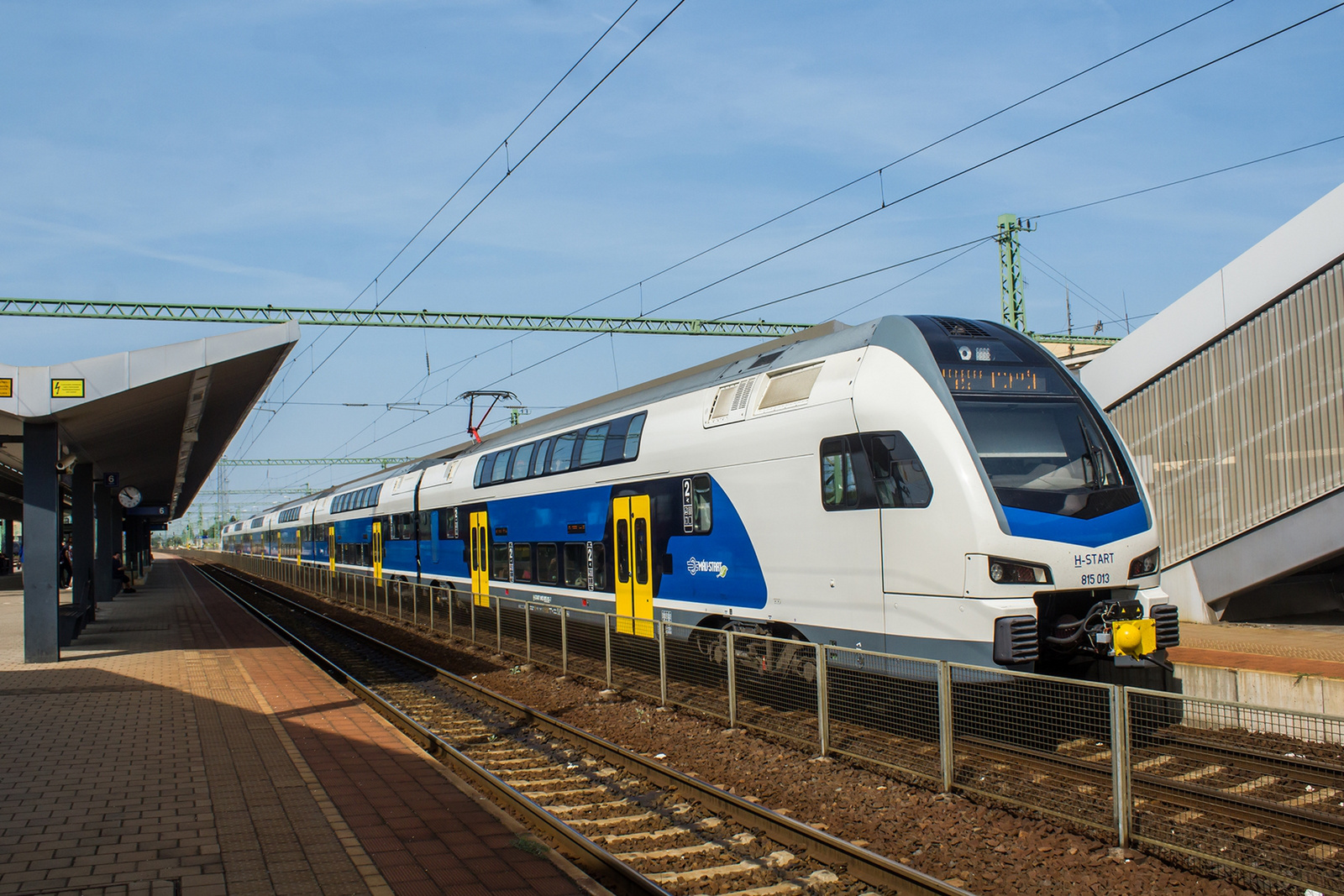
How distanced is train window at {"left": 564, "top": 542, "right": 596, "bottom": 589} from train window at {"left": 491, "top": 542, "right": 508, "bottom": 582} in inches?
122

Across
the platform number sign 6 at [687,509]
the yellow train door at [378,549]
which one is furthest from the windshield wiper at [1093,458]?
the yellow train door at [378,549]

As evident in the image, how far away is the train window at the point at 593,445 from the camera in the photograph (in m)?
14.4

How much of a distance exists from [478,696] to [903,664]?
6546mm

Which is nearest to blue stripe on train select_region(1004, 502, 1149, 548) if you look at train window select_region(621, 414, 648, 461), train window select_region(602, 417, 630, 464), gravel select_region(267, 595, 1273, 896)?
gravel select_region(267, 595, 1273, 896)

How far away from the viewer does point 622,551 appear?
13516 mm

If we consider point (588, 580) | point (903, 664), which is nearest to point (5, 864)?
point (903, 664)

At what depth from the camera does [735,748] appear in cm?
923

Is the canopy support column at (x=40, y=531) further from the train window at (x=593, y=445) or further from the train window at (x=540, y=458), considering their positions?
the train window at (x=593, y=445)

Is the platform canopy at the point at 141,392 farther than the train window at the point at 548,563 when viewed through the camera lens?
No

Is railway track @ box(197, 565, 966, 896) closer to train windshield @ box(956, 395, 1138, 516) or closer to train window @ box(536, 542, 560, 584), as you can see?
train window @ box(536, 542, 560, 584)

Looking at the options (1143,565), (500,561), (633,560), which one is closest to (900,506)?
(1143,565)

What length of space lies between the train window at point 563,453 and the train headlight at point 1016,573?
27.7 ft

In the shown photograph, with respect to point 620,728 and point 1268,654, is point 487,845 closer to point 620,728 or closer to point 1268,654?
point 620,728

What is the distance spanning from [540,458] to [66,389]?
697 centimetres
